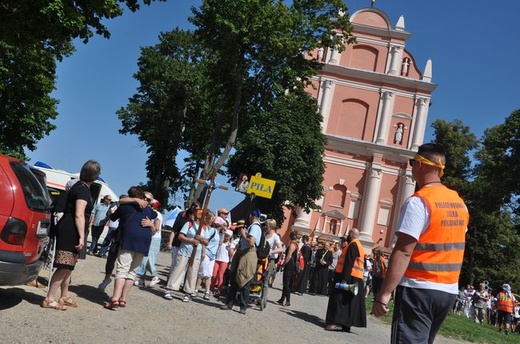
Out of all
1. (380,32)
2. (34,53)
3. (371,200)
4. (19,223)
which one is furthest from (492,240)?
(19,223)

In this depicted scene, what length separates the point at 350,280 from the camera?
1081 cm

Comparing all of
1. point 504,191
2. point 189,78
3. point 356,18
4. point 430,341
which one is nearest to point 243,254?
point 430,341

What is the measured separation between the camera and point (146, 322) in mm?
7852

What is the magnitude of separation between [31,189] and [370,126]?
47.4m

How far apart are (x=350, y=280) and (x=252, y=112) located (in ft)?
70.6

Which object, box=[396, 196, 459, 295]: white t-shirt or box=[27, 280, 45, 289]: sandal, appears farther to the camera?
box=[27, 280, 45, 289]: sandal

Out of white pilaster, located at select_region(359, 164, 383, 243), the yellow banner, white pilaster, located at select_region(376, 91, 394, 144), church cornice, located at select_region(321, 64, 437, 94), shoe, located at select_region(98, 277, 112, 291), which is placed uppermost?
church cornice, located at select_region(321, 64, 437, 94)

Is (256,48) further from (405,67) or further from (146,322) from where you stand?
(405,67)

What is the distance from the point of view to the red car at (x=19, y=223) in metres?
6.32

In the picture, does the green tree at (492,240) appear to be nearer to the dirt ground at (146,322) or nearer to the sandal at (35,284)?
the dirt ground at (146,322)

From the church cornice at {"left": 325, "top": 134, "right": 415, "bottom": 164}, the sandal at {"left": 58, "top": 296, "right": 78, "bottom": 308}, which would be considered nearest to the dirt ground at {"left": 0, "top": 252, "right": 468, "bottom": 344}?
the sandal at {"left": 58, "top": 296, "right": 78, "bottom": 308}

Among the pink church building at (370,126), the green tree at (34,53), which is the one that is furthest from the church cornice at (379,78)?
the green tree at (34,53)

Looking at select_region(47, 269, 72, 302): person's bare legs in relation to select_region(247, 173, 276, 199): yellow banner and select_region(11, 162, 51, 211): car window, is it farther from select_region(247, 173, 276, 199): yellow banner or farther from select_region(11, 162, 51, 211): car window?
select_region(247, 173, 276, 199): yellow banner

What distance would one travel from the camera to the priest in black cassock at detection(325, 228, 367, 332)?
10.9 m
